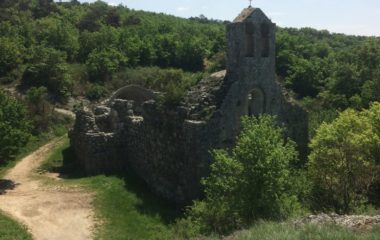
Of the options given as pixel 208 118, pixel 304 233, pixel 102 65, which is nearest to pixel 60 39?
pixel 102 65

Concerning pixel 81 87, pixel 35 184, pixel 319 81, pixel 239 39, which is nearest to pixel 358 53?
pixel 319 81

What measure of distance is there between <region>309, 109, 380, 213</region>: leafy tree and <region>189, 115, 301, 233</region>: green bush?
2755mm

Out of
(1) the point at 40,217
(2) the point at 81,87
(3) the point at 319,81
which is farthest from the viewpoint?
(3) the point at 319,81

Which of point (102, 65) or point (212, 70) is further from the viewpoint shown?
point (212, 70)

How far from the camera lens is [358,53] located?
52.6 meters

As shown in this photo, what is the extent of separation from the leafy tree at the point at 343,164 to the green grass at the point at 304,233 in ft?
20.3

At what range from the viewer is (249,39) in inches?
770

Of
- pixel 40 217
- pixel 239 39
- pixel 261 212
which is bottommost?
pixel 40 217

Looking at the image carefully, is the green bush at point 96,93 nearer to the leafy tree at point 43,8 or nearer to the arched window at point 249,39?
the arched window at point 249,39

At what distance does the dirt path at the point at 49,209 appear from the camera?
54.4 ft

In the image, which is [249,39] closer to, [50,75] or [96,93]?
[50,75]

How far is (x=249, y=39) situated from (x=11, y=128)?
1137 centimetres

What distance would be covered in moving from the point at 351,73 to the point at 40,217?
3805 cm

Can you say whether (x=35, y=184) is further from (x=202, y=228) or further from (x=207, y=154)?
(x=202, y=228)
